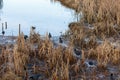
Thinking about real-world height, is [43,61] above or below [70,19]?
below

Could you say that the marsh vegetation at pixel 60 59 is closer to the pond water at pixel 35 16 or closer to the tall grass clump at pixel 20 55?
the tall grass clump at pixel 20 55

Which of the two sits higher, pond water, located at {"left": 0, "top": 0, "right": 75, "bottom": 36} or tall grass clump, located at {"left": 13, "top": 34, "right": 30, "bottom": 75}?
pond water, located at {"left": 0, "top": 0, "right": 75, "bottom": 36}

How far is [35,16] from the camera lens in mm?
13617

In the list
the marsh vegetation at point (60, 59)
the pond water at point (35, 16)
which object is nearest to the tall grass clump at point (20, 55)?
the marsh vegetation at point (60, 59)

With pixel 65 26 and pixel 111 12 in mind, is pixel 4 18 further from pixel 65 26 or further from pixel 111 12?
pixel 111 12

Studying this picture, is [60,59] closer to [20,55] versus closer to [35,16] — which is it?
[20,55]

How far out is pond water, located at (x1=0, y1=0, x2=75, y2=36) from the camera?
11492mm

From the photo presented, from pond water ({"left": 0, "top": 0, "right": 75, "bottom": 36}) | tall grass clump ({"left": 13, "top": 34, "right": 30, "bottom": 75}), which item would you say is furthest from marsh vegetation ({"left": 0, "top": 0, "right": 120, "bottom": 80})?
pond water ({"left": 0, "top": 0, "right": 75, "bottom": 36})

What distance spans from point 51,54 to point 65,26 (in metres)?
4.71

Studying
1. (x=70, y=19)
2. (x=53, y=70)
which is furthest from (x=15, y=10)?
(x=53, y=70)

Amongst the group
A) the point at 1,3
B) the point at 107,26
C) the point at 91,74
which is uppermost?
the point at 1,3

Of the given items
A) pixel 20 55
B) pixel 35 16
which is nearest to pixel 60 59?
pixel 20 55

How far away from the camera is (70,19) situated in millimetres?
13031

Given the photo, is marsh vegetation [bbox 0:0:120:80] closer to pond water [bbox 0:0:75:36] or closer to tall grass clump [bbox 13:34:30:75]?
tall grass clump [bbox 13:34:30:75]
